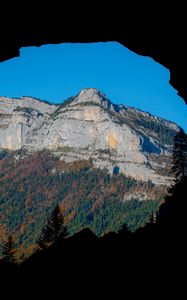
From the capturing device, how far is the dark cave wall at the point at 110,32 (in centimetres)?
1525

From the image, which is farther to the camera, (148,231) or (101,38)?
(101,38)

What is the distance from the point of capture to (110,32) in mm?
17031

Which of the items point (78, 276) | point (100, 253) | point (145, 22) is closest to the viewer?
point (78, 276)

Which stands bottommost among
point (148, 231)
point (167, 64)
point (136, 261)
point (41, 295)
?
point (41, 295)

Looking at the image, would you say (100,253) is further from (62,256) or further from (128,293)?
(128,293)

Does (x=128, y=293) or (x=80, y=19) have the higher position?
(x=80, y=19)

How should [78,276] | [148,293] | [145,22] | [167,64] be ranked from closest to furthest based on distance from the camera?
[148,293], [78,276], [145,22], [167,64]

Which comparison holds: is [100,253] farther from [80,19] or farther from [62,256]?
[80,19]

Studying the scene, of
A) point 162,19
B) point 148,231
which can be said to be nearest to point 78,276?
point 148,231

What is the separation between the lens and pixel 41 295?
1189 centimetres

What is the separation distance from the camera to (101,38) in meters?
17.7

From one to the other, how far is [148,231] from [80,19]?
9.50 m

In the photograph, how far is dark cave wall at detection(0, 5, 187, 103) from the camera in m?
15.2

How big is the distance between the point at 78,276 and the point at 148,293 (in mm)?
2492
